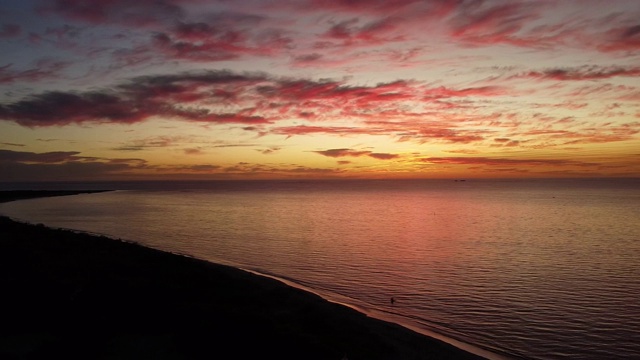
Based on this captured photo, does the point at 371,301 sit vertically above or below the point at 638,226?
below

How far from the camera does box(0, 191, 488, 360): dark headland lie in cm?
1623

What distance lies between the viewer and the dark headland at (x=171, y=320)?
1623 centimetres

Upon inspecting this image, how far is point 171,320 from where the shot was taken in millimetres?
18812

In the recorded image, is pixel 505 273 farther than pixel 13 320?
Yes

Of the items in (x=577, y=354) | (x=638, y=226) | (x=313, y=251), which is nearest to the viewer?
(x=577, y=354)

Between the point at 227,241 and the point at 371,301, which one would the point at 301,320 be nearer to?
the point at 371,301

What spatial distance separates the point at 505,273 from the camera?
123ft

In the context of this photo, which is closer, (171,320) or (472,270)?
(171,320)

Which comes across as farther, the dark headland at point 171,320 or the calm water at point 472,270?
the calm water at point 472,270

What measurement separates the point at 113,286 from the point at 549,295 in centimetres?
2659

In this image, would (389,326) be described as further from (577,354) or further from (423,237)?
(423,237)

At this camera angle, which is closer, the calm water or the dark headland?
the dark headland

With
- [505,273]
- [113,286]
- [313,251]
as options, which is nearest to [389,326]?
[113,286]

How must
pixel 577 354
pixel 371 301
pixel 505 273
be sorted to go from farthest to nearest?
pixel 505 273, pixel 371 301, pixel 577 354
